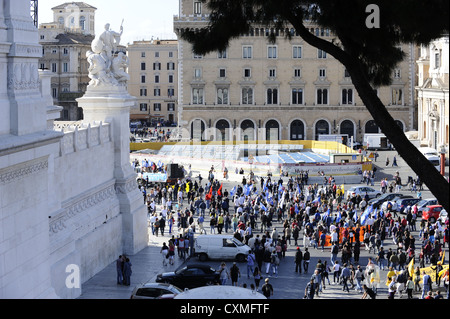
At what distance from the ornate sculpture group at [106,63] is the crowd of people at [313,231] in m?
5.52

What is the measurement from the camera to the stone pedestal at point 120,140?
28469 millimetres

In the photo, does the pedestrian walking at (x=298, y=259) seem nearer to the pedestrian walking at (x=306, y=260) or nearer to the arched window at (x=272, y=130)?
the pedestrian walking at (x=306, y=260)

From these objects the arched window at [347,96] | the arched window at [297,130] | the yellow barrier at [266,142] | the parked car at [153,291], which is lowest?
the parked car at [153,291]

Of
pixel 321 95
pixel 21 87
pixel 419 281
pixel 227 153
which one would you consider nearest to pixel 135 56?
pixel 321 95

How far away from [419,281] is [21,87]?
1365 cm

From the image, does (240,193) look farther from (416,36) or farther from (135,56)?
(135,56)

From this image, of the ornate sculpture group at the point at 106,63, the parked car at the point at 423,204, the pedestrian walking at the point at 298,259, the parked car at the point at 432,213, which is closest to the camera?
the pedestrian walking at the point at 298,259

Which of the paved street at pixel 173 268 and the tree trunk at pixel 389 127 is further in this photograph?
the paved street at pixel 173 268

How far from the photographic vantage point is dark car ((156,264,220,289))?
2347 cm

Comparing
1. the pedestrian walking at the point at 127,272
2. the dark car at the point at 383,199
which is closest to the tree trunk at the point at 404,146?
the pedestrian walking at the point at 127,272

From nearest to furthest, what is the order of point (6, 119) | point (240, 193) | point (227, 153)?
1. point (6, 119)
2. point (240, 193)
3. point (227, 153)

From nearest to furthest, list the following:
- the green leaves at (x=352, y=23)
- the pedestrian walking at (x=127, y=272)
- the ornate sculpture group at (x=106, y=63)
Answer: the green leaves at (x=352, y=23), the pedestrian walking at (x=127, y=272), the ornate sculpture group at (x=106, y=63)

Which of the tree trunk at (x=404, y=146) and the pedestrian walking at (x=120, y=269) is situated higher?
the tree trunk at (x=404, y=146)
